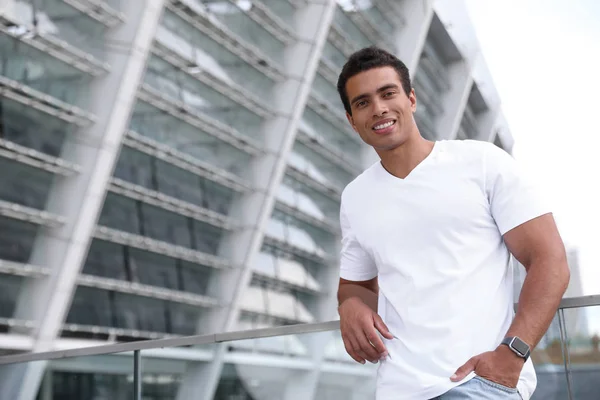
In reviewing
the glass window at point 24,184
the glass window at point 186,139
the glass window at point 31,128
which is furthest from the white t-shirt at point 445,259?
the glass window at point 186,139

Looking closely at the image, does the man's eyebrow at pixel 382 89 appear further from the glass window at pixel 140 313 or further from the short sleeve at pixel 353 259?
the glass window at pixel 140 313

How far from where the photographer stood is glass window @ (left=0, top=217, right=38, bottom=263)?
18.0 m

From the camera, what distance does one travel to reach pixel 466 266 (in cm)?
180

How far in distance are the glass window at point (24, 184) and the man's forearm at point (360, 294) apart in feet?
55.4

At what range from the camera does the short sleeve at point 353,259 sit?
82.0 inches

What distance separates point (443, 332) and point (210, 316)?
76.1ft

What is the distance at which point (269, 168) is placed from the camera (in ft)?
82.0

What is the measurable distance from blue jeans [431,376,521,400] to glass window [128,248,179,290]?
20.1 metres

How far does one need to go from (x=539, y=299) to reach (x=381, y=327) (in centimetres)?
38

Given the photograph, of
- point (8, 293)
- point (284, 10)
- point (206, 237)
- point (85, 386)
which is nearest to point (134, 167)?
point (206, 237)

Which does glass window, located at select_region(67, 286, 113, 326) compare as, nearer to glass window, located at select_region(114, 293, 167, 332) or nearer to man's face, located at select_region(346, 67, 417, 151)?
glass window, located at select_region(114, 293, 167, 332)

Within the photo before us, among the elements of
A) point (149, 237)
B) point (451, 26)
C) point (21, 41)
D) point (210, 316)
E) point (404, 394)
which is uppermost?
point (451, 26)

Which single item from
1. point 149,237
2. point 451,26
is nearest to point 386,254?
point 149,237

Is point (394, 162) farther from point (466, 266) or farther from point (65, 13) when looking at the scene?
point (65, 13)
